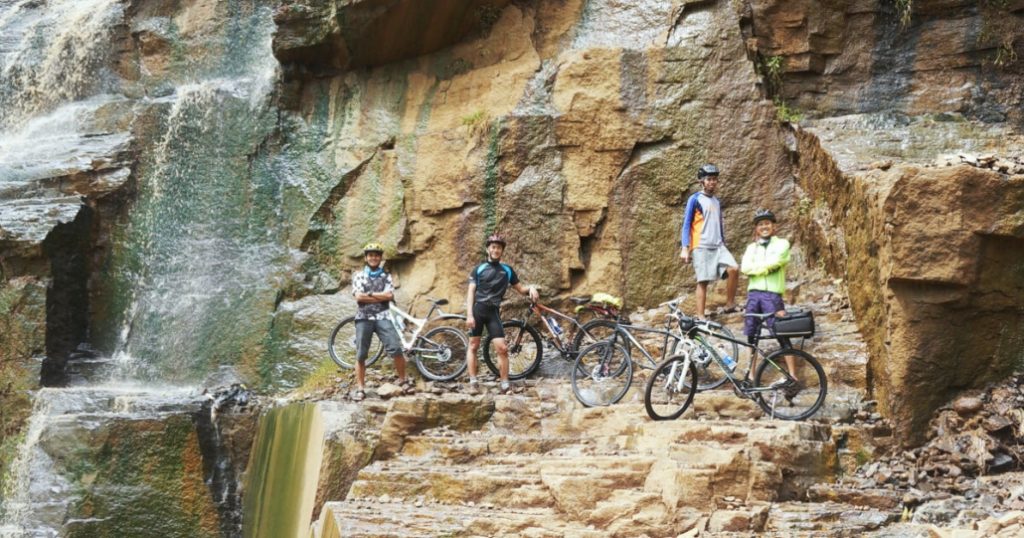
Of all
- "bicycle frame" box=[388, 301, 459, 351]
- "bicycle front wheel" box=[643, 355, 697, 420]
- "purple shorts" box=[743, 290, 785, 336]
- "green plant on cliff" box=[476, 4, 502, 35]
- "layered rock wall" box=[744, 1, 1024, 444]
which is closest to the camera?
"layered rock wall" box=[744, 1, 1024, 444]

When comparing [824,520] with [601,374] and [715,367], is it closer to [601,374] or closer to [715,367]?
[715,367]

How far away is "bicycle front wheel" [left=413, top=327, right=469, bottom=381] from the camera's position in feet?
44.4

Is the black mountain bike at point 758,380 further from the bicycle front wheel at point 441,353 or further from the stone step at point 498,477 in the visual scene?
the bicycle front wheel at point 441,353

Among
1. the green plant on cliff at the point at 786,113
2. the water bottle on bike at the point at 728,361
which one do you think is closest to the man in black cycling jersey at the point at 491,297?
the water bottle on bike at the point at 728,361

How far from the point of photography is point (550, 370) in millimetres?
13328

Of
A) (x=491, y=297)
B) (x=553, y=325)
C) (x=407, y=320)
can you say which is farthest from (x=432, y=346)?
(x=491, y=297)

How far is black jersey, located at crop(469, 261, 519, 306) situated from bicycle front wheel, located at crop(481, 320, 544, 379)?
0.89 meters

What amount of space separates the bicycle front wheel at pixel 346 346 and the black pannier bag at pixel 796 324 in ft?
18.3

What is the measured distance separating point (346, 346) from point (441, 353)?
5.05ft

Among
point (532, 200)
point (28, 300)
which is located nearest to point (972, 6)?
point (532, 200)

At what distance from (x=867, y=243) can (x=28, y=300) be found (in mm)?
10438

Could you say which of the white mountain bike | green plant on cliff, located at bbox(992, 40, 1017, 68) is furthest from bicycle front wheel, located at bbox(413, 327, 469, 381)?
green plant on cliff, located at bbox(992, 40, 1017, 68)

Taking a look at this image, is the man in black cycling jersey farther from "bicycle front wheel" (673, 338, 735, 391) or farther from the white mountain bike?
"bicycle front wheel" (673, 338, 735, 391)

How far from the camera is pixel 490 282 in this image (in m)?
12.2
